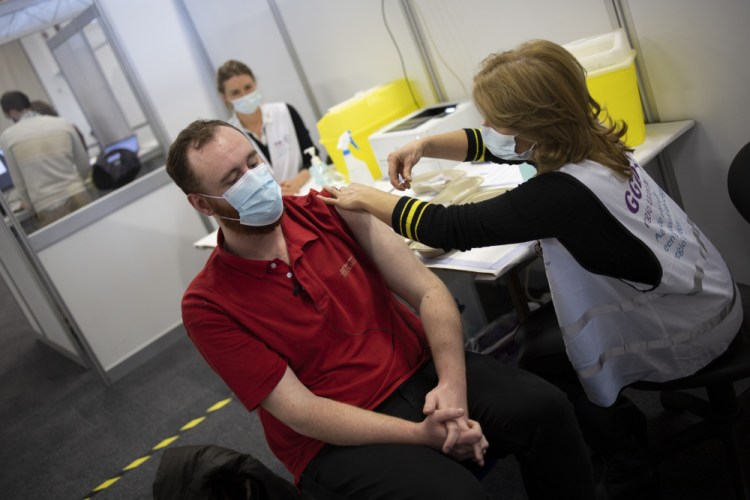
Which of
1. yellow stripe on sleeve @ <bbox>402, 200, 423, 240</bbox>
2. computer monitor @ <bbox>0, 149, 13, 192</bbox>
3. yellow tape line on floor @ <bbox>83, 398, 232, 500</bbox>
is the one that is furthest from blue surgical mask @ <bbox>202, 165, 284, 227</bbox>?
computer monitor @ <bbox>0, 149, 13, 192</bbox>

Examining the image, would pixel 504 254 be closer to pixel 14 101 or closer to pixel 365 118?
pixel 365 118

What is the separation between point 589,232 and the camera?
4.14ft

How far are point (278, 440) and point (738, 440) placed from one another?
1.13 metres

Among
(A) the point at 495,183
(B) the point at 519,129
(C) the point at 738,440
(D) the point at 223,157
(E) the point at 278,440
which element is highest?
(D) the point at 223,157

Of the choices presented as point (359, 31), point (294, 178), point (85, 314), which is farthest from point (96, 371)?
point (359, 31)

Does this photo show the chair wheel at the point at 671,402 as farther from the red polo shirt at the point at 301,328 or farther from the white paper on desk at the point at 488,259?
the red polo shirt at the point at 301,328

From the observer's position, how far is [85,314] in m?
3.52

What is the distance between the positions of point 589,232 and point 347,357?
0.63 meters

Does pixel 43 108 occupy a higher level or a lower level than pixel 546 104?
higher

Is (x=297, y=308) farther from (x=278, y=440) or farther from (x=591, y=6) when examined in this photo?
(x=591, y=6)

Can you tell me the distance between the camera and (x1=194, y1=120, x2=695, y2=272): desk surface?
1638 mm

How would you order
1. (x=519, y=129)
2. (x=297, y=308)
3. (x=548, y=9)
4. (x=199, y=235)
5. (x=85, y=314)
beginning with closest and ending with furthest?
(x=519, y=129)
(x=297, y=308)
(x=548, y=9)
(x=85, y=314)
(x=199, y=235)

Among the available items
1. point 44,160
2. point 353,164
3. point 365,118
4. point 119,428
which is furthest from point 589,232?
point 44,160

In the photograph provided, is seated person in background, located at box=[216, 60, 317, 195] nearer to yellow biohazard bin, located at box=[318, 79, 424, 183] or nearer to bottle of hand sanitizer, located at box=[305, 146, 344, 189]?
bottle of hand sanitizer, located at box=[305, 146, 344, 189]
